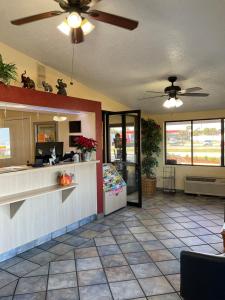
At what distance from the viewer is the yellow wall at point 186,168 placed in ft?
22.0

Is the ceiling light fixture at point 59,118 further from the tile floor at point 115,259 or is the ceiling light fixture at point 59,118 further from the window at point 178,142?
the window at point 178,142

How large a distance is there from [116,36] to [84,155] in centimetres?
219

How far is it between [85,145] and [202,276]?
3.39 m

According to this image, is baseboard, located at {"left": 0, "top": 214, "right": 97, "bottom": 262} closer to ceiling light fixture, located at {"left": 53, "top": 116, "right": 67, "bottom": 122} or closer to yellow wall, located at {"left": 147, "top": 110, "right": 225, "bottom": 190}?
ceiling light fixture, located at {"left": 53, "top": 116, "right": 67, "bottom": 122}

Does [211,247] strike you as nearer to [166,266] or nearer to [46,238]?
[166,266]

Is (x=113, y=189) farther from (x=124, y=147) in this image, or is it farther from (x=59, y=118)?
(x=59, y=118)

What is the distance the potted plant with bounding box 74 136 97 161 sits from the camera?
15.1 ft

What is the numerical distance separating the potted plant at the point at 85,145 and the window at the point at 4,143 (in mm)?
1182

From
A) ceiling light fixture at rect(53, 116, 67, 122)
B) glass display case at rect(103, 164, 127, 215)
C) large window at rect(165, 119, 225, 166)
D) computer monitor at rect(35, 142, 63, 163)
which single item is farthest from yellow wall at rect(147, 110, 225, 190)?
computer monitor at rect(35, 142, 63, 163)

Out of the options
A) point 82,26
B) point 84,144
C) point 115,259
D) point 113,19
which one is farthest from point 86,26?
point 115,259

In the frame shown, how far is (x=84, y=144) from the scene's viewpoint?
460 cm

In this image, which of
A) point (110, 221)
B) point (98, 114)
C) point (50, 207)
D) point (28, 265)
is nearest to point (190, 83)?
point (98, 114)

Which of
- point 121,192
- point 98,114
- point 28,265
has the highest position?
point 98,114

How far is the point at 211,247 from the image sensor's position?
3.57m
